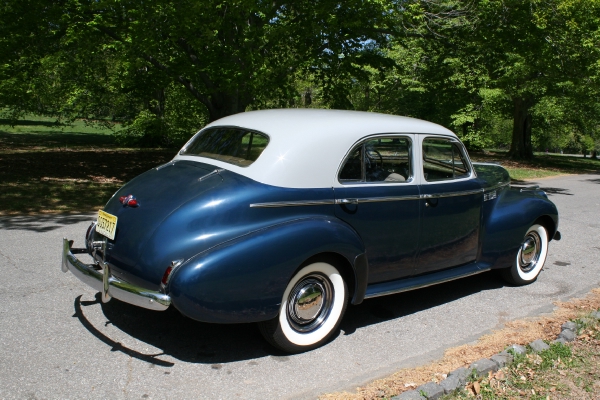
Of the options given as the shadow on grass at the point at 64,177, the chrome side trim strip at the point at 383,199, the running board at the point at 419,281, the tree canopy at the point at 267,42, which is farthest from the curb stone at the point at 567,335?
the tree canopy at the point at 267,42

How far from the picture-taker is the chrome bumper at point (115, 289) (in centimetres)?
360

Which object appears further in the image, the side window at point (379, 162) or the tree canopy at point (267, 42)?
the tree canopy at point (267, 42)

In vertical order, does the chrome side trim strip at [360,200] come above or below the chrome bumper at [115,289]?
above

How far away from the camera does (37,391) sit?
340 centimetres

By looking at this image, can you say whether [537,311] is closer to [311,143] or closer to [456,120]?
[311,143]

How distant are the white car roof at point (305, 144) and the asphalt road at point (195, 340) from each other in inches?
51.5

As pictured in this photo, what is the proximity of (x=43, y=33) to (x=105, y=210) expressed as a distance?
405 inches

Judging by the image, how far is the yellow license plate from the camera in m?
4.21

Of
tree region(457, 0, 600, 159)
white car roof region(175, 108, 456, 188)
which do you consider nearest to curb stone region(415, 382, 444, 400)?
white car roof region(175, 108, 456, 188)

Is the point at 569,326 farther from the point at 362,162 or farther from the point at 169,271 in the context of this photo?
the point at 169,271

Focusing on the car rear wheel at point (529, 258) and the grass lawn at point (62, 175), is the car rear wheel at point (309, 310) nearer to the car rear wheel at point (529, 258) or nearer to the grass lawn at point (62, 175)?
the car rear wheel at point (529, 258)

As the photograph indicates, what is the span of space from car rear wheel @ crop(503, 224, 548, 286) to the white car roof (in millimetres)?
2113

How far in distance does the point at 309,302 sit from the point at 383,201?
1067 millimetres

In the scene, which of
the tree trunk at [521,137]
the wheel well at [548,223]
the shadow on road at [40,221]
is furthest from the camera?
the tree trunk at [521,137]
